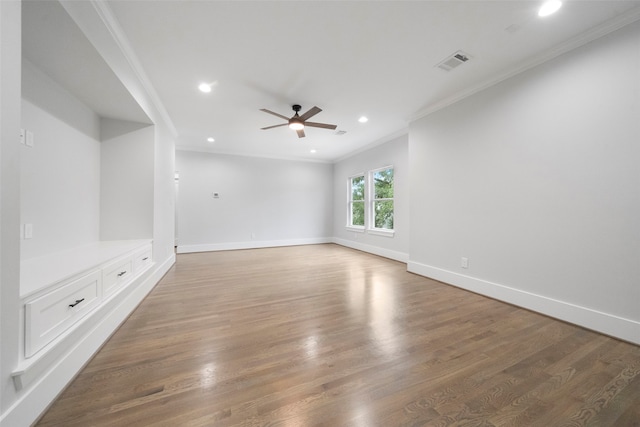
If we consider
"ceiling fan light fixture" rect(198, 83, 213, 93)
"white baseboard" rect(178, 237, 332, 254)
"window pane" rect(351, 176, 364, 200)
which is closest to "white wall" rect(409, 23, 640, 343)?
"window pane" rect(351, 176, 364, 200)

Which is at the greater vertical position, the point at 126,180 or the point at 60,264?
the point at 126,180

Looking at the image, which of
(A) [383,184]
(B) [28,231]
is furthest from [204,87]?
(A) [383,184]

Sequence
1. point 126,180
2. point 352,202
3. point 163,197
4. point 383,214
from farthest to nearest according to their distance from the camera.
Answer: point 352,202, point 383,214, point 163,197, point 126,180

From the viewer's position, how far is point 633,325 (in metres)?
1.84

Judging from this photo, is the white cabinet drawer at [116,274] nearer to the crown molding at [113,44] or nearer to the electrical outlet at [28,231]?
the electrical outlet at [28,231]

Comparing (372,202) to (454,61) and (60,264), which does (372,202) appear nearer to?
(454,61)

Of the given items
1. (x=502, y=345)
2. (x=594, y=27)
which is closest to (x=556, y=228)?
(x=502, y=345)

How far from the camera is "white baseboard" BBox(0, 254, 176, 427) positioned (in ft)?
3.49

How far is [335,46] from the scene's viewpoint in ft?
7.32

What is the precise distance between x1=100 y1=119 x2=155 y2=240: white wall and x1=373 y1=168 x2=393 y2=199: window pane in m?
4.42

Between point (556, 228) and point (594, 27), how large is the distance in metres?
1.81

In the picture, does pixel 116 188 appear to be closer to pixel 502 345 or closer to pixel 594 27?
pixel 502 345

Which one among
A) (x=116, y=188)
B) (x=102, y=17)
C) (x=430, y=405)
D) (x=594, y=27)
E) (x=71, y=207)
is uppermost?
(x=594, y=27)

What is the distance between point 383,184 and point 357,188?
107 cm
